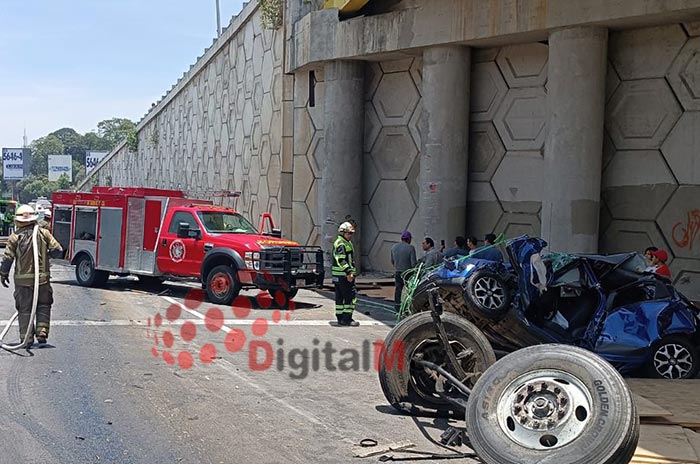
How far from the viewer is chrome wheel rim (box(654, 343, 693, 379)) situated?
28.9 ft

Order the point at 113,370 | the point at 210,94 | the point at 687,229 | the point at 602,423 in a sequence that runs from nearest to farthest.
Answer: the point at 602,423 → the point at 113,370 → the point at 687,229 → the point at 210,94

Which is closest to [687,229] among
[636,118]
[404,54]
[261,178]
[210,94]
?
[636,118]

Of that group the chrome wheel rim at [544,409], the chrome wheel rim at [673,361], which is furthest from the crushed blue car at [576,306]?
the chrome wheel rim at [544,409]

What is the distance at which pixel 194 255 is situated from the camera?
16094mm

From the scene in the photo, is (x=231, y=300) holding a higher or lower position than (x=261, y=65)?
lower

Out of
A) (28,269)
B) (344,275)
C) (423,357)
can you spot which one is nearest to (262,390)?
(423,357)

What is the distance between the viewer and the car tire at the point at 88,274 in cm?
1811

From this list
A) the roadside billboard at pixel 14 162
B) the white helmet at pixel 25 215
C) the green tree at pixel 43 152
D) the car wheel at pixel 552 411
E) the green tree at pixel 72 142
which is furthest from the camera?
the green tree at pixel 72 142

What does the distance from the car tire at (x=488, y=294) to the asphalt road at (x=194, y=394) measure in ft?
4.73

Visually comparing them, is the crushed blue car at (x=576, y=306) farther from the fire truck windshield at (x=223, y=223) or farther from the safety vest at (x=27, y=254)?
the fire truck windshield at (x=223, y=223)

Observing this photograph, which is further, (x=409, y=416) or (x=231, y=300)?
(x=231, y=300)

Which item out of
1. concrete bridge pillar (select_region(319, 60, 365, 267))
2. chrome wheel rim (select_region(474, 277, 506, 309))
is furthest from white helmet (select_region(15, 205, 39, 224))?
concrete bridge pillar (select_region(319, 60, 365, 267))

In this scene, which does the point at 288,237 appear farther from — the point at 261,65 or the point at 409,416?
the point at 409,416

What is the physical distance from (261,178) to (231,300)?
13.8 meters
